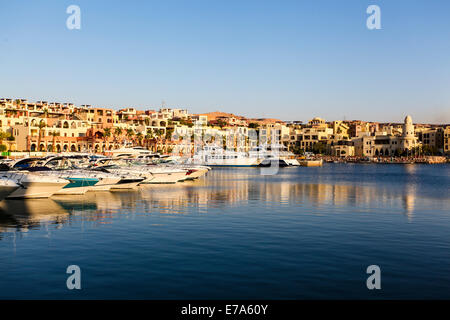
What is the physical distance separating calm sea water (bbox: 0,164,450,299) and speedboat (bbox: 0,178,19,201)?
863mm

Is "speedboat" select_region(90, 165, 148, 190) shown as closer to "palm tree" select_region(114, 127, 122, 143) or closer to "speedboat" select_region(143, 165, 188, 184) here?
"speedboat" select_region(143, 165, 188, 184)

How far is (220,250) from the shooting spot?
1839cm

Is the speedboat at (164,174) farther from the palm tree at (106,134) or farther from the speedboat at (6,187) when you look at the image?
the palm tree at (106,134)

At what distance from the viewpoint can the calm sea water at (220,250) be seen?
13.4m

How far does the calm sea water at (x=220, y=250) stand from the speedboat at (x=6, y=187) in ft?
2.83

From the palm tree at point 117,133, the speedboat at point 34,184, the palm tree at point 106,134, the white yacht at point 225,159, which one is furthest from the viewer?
the palm tree at point 117,133

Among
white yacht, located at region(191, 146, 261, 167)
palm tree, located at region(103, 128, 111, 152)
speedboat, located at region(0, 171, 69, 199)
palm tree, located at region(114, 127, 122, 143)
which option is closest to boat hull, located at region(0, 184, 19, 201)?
speedboat, located at region(0, 171, 69, 199)

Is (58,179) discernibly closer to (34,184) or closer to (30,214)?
(34,184)

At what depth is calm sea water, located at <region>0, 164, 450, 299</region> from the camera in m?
13.4

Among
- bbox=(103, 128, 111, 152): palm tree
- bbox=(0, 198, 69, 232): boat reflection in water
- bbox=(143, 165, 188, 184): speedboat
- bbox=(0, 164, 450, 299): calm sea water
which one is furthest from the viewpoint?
bbox=(103, 128, 111, 152): palm tree

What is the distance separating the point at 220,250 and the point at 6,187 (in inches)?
739

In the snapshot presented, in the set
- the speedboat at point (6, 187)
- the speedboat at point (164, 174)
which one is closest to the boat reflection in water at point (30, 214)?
the speedboat at point (6, 187)

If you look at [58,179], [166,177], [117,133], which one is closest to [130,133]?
[117,133]

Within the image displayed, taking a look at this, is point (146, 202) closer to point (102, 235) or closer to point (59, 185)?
point (59, 185)
